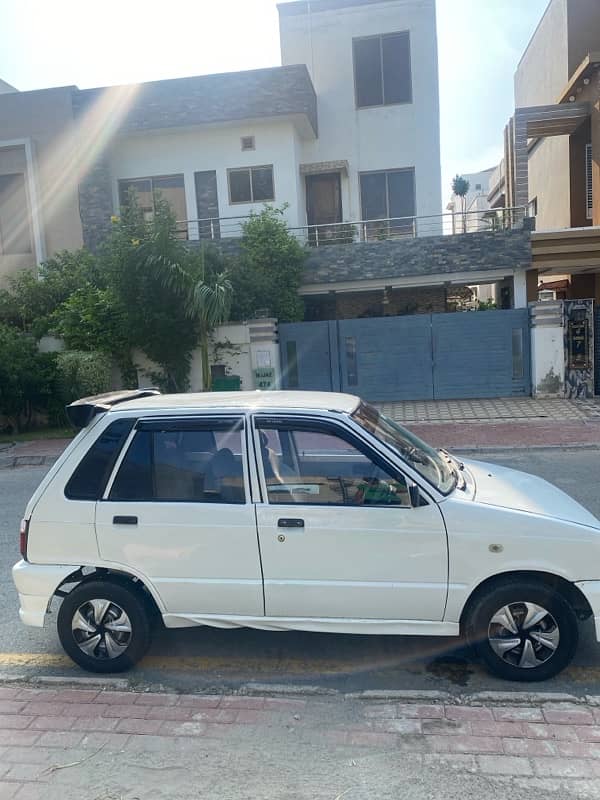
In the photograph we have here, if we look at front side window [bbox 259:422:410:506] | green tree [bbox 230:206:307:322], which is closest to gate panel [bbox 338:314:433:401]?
green tree [bbox 230:206:307:322]

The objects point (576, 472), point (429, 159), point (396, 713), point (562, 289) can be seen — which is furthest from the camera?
point (562, 289)

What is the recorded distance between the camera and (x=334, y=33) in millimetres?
20109

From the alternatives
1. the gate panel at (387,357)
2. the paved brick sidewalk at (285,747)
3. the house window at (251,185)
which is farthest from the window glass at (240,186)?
the paved brick sidewalk at (285,747)

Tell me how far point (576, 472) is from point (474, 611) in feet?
19.7

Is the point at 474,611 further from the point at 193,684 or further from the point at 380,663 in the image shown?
the point at 193,684

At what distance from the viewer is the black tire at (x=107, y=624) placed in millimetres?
3705

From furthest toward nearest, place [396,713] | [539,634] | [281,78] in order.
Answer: [281,78] → [539,634] → [396,713]

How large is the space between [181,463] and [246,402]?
55cm

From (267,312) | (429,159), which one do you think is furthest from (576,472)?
(429,159)

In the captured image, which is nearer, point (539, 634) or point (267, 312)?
point (539, 634)

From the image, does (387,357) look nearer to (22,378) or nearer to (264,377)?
(264,377)

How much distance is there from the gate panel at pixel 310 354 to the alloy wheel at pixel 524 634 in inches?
497

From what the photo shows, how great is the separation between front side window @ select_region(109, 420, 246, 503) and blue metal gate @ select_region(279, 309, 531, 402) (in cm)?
1238

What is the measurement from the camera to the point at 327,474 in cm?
376
